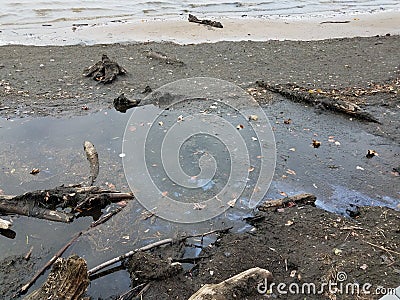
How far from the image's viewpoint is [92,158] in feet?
17.6

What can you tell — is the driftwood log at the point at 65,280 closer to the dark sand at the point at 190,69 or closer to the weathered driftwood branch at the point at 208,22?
the dark sand at the point at 190,69

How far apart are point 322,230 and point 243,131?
8.12 feet

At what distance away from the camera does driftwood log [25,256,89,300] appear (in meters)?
2.73

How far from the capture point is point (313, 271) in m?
3.50

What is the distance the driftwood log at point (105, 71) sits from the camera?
775 cm

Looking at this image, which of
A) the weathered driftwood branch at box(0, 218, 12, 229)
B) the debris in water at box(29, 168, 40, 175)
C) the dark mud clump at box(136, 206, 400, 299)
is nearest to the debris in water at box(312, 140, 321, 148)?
the dark mud clump at box(136, 206, 400, 299)

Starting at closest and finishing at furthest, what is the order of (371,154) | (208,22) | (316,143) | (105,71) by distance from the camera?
(371,154)
(316,143)
(105,71)
(208,22)

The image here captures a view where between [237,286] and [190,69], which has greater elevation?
[190,69]

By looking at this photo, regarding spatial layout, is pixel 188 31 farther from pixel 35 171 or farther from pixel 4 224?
pixel 4 224

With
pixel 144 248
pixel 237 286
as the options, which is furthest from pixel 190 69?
pixel 237 286

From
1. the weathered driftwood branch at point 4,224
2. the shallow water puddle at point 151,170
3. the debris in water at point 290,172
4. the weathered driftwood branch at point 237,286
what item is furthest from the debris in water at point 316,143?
the weathered driftwood branch at point 4,224

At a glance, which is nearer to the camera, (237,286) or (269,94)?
(237,286)

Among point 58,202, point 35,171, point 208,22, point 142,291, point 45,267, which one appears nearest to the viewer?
point 142,291

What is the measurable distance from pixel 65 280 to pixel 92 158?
2.76 metres
